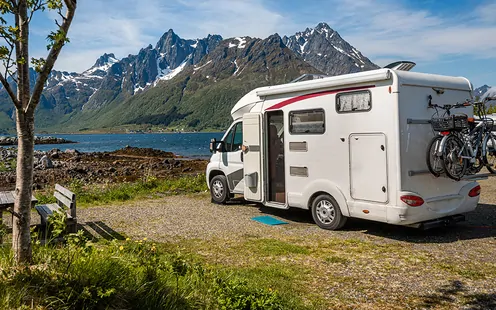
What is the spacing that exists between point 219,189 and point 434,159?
6423mm

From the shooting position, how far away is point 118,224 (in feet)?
33.1

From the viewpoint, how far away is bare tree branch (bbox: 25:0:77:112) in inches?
154

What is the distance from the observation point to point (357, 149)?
8344 millimetres

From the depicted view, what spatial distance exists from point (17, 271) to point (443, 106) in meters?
7.63

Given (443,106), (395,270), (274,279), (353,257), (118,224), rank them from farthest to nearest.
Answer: (118,224), (443,106), (353,257), (395,270), (274,279)

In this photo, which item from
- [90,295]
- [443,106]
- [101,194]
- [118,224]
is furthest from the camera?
[101,194]

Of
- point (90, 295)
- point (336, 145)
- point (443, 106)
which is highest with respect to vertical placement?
point (443, 106)

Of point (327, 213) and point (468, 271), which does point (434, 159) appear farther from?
point (327, 213)

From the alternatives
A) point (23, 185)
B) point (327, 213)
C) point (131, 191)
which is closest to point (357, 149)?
point (327, 213)

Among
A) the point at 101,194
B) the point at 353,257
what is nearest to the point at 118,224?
the point at 101,194

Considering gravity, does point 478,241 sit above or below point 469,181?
below

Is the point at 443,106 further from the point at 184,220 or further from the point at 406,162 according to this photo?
the point at 184,220

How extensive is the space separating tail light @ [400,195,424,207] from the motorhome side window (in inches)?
207

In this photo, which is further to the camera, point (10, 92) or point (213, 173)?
point (213, 173)
